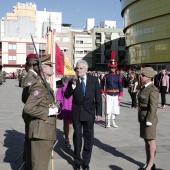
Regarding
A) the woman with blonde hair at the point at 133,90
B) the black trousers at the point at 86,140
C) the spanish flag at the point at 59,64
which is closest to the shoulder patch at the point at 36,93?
the black trousers at the point at 86,140

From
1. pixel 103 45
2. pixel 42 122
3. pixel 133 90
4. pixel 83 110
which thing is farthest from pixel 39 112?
pixel 103 45

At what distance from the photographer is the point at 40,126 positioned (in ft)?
12.9

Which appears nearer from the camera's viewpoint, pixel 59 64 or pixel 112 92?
pixel 59 64

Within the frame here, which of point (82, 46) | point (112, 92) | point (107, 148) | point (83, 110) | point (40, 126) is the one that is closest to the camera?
point (40, 126)

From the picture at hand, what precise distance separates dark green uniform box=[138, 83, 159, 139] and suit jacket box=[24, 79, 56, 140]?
171 cm

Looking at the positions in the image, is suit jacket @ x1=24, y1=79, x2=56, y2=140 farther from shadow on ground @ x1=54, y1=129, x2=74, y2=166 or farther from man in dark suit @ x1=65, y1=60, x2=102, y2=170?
shadow on ground @ x1=54, y1=129, x2=74, y2=166

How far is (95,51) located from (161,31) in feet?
139

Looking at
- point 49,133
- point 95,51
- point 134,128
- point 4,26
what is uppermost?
point 4,26

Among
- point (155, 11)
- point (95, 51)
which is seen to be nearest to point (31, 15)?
point (95, 51)

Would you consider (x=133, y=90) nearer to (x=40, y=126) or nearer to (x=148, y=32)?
(x=40, y=126)

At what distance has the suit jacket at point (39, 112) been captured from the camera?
378 centimetres

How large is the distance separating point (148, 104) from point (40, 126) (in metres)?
1.93

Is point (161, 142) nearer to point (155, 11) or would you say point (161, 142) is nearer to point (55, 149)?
point (55, 149)

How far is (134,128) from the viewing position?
9.31 meters
